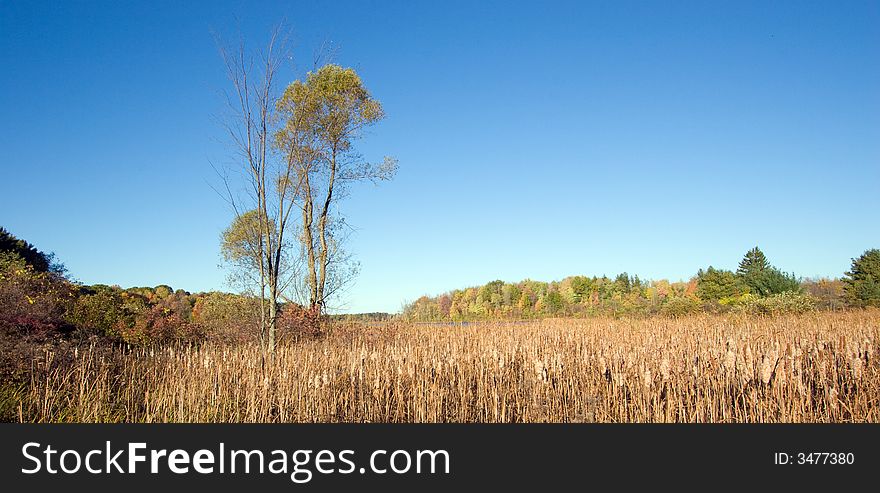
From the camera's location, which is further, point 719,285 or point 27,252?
point 719,285

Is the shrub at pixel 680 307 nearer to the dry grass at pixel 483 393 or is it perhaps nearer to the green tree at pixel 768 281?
the green tree at pixel 768 281

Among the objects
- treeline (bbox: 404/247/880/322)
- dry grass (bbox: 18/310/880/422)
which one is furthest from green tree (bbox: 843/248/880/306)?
dry grass (bbox: 18/310/880/422)

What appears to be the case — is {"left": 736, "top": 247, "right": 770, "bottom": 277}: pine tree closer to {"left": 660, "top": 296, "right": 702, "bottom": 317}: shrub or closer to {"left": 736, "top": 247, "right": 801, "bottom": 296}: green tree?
{"left": 736, "top": 247, "right": 801, "bottom": 296}: green tree

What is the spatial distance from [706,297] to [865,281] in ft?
23.3

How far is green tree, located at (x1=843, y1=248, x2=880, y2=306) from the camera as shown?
20.4 meters

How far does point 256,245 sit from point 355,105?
8.92m

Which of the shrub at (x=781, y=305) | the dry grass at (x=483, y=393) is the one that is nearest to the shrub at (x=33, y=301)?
the dry grass at (x=483, y=393)

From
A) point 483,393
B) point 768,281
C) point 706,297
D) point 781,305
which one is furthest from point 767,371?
point 706,297

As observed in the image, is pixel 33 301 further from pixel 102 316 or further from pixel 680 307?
pixel 680 307

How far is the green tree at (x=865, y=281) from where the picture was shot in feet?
66.9

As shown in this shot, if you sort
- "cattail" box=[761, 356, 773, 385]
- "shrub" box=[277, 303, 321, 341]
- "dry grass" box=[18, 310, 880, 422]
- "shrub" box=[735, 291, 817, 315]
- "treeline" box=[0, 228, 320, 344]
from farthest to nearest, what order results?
"shrub" box=[735, 291, 817, 315]
"shrub" box=[277, 303, 321, 341]
"treeline" box=[0, 228, 320, 344]
"dry grass" box=[18, 310, 880, 422]
"cattail" box=[761, 356, 773, 385]

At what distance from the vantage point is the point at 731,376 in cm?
513

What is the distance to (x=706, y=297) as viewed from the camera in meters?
28.6

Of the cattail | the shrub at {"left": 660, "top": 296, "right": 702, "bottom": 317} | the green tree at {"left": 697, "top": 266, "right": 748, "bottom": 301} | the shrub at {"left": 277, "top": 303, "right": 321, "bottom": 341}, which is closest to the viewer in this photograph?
the cattail
